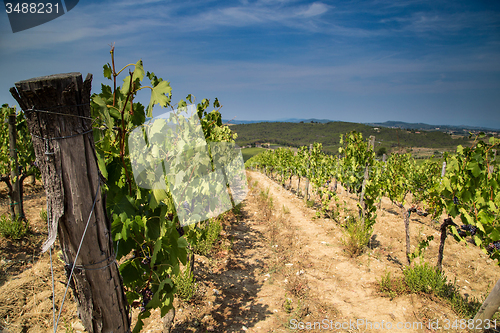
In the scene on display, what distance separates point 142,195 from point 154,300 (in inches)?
30.5

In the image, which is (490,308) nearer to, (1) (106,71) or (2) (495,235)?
(2) (495,235)

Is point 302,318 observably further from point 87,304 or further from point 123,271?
A: point 87,304

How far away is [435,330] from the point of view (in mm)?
2986

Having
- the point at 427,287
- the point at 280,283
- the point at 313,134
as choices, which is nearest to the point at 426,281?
the point at 427,287

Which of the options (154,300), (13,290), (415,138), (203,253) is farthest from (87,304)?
(415,138)

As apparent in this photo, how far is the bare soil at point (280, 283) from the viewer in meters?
3.17

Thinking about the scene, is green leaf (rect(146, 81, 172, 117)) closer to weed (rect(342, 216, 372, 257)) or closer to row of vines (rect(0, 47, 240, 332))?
row of vines (rect(0, 47, 240, 332))

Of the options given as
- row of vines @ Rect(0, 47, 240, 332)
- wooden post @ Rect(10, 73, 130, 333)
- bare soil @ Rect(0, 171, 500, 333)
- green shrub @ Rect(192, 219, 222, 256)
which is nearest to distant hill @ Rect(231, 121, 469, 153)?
bare soil @ Rect(0, 171, 500, 333)

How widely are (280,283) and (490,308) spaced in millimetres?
2604

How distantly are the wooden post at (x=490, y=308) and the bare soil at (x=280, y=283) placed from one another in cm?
36

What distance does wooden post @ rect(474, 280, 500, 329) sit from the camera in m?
2.74

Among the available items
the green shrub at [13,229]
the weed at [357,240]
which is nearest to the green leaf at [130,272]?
the weed at [357,240]

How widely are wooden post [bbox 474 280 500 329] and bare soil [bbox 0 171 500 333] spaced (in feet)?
1.17

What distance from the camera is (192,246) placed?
447cm
